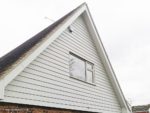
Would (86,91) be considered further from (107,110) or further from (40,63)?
(40,63)

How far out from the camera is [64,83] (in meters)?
10.5

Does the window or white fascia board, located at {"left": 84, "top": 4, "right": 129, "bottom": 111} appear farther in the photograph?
white fascia board, located at {"left": 84, "top": 4, "right": 129, "bottom": 111}

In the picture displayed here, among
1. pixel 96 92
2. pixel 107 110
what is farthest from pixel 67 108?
pixel 107 110

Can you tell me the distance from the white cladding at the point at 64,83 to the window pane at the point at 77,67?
30 centimetres

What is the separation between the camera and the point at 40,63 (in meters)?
9.27

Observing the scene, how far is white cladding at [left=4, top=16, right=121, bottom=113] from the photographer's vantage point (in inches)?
329

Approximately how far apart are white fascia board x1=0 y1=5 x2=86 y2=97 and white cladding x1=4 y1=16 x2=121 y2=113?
35cm

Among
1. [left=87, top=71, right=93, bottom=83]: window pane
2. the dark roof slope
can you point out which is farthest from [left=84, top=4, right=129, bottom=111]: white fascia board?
the dark roof slope

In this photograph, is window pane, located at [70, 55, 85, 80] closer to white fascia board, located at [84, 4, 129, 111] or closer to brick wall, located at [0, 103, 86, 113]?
white fascia board, located at [84, 4, 129, 111]

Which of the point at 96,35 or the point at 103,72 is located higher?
the point at 96,35

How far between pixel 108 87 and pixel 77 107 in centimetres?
389

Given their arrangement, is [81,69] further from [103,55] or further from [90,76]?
[103,55]

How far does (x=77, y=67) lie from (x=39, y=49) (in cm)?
350

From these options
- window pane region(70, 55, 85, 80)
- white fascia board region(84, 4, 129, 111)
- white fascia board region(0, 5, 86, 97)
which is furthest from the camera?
white fascia board region(84, 4, 129, 111)
